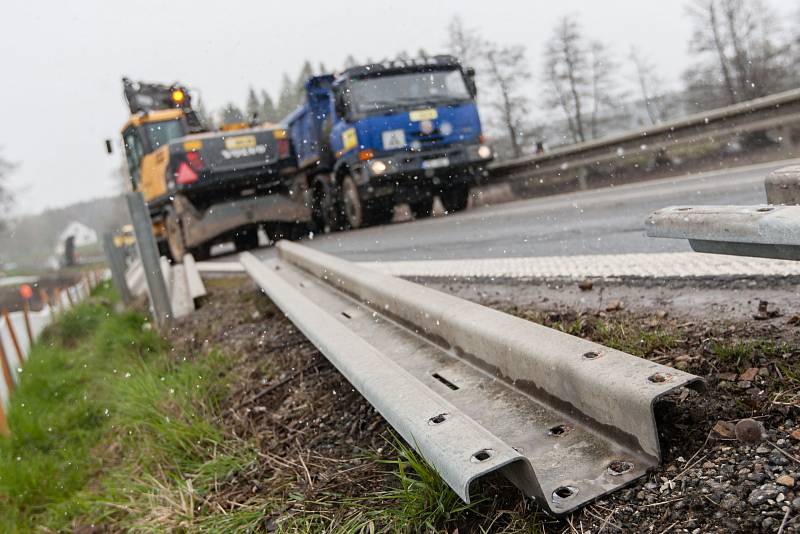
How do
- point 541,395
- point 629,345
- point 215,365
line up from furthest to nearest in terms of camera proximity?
point 215,365, point 629,345, point 541,395

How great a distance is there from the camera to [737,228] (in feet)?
5.41

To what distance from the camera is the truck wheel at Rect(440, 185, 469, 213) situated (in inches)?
599

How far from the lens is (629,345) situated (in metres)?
2.50

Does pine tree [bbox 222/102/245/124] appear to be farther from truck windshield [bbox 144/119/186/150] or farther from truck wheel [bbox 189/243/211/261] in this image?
truck wheel [bbox 189/243/211/261]

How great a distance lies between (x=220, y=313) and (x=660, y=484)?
4561 millimetres

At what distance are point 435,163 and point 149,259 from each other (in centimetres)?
820

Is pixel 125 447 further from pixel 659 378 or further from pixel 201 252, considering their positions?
pixel 201 252

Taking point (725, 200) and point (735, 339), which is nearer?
point (735, 339)

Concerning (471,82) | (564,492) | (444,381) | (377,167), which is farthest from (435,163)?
(564,492)

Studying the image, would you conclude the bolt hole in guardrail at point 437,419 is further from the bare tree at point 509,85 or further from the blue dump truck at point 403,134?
the bare tree at point 509,85

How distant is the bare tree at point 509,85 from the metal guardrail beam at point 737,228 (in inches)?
1104

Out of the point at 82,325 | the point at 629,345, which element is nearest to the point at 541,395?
the point at 629,345

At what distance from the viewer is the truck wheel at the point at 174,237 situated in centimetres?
1473

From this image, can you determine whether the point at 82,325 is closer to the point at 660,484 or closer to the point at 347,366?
the point at 347,366
